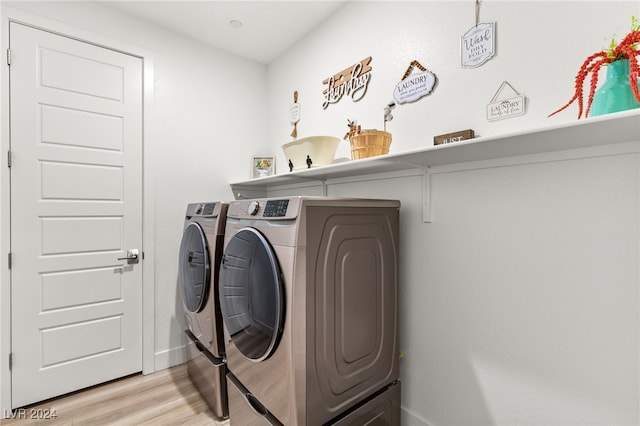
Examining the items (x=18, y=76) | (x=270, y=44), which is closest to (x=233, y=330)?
(x=18, y=76)

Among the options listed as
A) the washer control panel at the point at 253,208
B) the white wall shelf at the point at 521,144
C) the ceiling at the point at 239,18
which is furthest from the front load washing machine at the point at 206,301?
the ceiling at the point at 239,18

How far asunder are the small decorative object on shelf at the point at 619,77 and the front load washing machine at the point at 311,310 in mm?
837

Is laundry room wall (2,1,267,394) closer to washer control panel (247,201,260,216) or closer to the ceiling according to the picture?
the ceiling

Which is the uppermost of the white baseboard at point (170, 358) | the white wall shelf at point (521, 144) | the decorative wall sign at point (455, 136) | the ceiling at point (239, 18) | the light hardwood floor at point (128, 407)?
the ceiling at point (239, 18)

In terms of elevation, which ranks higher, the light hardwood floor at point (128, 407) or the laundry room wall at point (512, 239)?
the laundry room wall at point (512, 239)

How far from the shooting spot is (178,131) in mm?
2438

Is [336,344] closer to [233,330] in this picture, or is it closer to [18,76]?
[233,330]

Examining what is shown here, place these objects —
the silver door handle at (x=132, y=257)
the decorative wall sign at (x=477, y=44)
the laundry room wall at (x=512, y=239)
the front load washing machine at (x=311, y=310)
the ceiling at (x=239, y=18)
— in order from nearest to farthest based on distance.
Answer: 1. the laundry room wall at (x=512, y=239)
2. the front load washing machine at (x=311, y=310)
3. the decorative wall sign at (x=477, y=44)
4. the ceiling at (x=239, y=18)
5. the silver door handle at (x=132, y=257)

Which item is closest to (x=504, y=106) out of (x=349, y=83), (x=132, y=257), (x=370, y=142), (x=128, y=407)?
(x=370, y=142)

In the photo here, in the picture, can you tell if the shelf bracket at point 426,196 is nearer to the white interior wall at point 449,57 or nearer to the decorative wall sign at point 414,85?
the white interior wall at point 449,57

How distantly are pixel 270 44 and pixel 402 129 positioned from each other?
60.1 inches

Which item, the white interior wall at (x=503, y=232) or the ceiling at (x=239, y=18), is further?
the ceiling at (x=239, y=18)

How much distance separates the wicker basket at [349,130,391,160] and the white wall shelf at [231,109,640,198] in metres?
0.08

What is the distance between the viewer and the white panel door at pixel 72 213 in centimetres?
186
